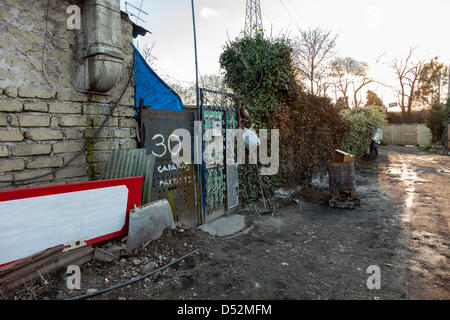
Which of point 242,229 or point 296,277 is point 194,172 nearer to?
point 242,229

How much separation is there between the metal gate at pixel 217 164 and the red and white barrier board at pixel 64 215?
1.88 meters

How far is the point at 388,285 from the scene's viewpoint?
10.0 ft

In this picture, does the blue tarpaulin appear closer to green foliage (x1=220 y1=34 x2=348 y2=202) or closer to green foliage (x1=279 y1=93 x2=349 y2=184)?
green foliage (x1=220 y1=34 x2=348 y2=202)

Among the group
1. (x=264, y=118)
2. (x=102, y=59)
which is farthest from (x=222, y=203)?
(x=102, y=59)

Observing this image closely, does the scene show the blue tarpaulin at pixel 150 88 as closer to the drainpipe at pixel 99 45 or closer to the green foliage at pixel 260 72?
the drainpipe at pixel 99 45

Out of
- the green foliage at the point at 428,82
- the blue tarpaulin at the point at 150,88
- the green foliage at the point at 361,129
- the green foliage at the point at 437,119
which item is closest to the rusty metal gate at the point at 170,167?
the blue tarpaulin at the point at 150,88

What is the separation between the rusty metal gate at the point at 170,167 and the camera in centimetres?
385

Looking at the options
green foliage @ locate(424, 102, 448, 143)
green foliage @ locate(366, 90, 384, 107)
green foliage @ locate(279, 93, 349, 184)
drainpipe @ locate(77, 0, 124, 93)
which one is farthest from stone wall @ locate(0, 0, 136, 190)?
green foliage @ locate(366, 90, 384, 107)

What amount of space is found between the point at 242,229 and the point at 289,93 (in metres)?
3.84

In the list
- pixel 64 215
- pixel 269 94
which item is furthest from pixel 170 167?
pixel 269 94

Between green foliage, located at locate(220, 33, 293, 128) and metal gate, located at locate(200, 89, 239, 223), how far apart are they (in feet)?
3.09

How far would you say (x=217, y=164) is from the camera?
5250 millimetres

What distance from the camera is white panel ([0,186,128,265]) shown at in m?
2.30

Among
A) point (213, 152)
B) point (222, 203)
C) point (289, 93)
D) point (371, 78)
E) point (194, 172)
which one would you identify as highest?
point (371, 78)
